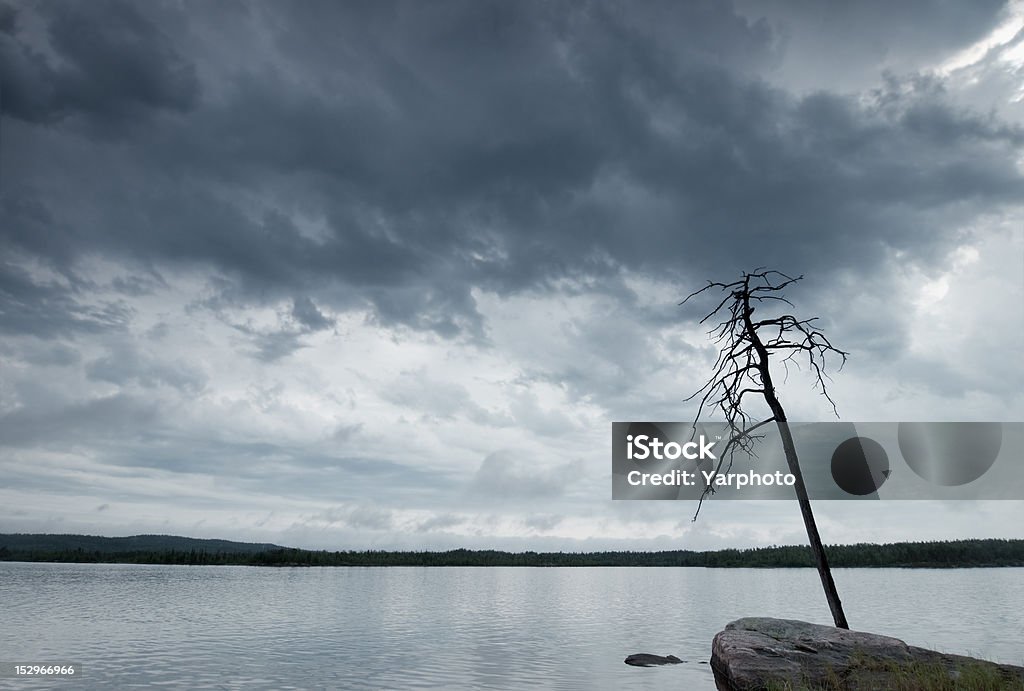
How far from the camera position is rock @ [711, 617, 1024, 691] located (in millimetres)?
19875

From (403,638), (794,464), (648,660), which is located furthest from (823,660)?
(403,638)

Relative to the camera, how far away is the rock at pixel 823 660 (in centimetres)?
1988

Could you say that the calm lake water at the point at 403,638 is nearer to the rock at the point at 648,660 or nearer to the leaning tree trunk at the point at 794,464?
the rock at the point at 648,660

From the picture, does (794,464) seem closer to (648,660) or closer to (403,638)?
(648,660)

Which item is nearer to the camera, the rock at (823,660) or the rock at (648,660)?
the rock at (823,660)

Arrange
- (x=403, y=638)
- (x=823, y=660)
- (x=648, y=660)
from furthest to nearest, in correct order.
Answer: (x=403, y=638) → (x=648, y=660) → (x=823, y=660)

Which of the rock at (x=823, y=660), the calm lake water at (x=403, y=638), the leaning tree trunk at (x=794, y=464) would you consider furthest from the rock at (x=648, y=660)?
the leaning tree trunk at (x=794, y=464)

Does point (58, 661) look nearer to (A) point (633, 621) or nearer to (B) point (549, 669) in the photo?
(B) point (549, 669)

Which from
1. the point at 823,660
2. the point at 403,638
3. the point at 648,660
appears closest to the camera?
the point at 823,660

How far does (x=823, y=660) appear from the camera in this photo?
71.3ft

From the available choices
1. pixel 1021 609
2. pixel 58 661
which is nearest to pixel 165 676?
pixel 58 661

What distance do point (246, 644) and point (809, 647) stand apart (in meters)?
31.1

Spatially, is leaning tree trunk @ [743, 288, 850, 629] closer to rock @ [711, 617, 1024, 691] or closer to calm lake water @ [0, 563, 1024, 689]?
rock @ [711, 617, 1024, 691]

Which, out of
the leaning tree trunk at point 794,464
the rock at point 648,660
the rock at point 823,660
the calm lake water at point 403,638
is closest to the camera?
the rock at point 823,660
